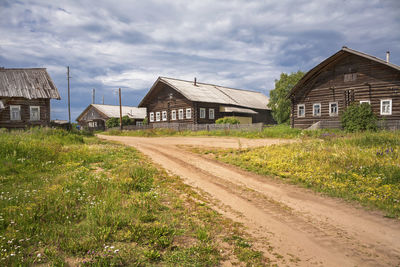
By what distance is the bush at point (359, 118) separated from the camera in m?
20.0

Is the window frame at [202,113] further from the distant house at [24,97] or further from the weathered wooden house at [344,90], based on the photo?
the distant house at [24,97]

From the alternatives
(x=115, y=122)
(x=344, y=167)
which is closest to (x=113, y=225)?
(x=344, y=167)

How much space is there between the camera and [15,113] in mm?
25391

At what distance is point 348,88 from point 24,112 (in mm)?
32925

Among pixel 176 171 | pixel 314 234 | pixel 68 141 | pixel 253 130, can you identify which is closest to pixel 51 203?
pixel 176 171

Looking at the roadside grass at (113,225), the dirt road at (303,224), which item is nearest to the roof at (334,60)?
the dirt road at (303,224)

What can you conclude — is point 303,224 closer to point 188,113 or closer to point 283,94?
point 188,113

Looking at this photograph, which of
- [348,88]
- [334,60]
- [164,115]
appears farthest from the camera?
[164,115]

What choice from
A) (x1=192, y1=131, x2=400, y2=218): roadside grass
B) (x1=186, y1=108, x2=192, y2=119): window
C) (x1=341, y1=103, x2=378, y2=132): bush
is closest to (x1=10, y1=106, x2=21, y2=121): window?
(x1=186, y1=108, x2=192, y2=119): window

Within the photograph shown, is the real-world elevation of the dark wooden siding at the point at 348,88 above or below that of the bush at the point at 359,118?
above

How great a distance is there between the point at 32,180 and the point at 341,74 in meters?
25.6

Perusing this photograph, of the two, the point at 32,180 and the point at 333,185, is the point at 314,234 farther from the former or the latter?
the point at 32,180

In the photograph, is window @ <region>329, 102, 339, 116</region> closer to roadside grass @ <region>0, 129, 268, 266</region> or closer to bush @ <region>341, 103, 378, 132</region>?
bush @ <region>341, 103, 378, 132</region>

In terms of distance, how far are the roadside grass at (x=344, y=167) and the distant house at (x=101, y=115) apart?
42201 mm
